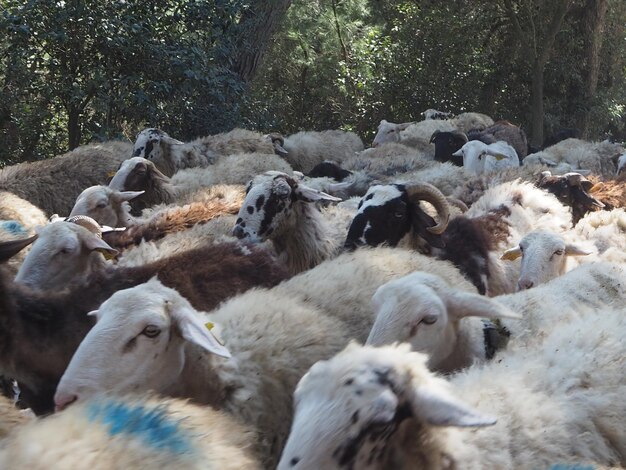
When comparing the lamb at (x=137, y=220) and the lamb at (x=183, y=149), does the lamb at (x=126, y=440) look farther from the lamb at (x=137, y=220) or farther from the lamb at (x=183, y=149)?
the lamb at (x=183, y=149)

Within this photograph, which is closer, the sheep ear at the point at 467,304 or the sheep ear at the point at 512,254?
the sheep ear at the point at 467,304

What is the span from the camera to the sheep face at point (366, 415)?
2443mm

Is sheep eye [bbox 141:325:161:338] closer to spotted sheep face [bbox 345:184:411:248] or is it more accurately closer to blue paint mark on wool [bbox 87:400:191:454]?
blue paint mark on wool [bbox 87:400:191:454]

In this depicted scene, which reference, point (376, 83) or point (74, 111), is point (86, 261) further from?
point (376, 83)

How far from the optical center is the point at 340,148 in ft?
48.4

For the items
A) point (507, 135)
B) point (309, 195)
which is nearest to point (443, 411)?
point (309, 195)

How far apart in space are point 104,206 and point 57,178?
9.09ft

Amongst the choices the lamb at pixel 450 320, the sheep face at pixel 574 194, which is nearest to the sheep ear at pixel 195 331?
the lamb at pixel 450 320

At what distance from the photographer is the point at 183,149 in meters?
10.8

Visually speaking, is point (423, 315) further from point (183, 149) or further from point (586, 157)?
point (586, 157)

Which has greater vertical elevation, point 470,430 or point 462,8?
point 462,8

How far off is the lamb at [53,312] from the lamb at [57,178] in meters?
5.22

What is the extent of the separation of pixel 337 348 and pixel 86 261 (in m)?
2.36

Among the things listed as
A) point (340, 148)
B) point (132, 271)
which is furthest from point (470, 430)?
point (340, 148)
